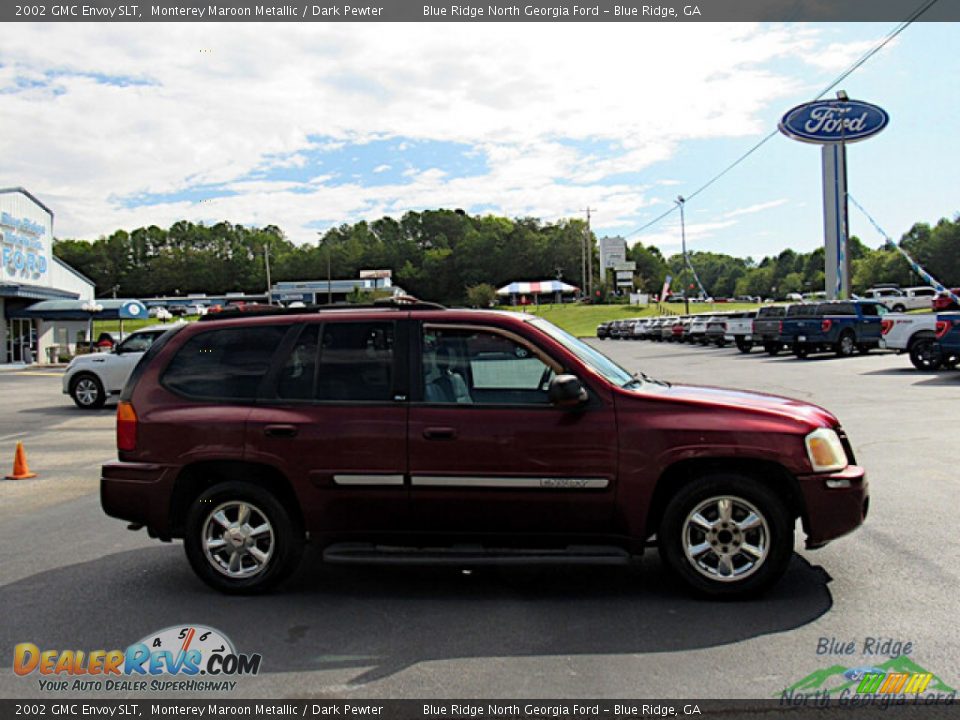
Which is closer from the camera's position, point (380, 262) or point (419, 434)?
point (419, 434)

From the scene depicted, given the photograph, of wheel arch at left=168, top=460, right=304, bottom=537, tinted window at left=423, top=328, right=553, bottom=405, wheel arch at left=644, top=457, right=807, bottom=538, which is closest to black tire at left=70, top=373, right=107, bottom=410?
wheel arch at left=168, top=460, right=304, bottom=537

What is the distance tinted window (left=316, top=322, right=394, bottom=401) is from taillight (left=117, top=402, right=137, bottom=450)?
127 cm

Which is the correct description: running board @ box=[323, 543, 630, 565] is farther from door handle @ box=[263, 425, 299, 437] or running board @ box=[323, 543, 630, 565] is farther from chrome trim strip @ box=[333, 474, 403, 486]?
Result: door handle @ box=[263, 425, 299, 437]

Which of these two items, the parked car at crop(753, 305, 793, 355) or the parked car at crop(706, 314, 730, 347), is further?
the parked car at crop(706, 314, 730, 347)

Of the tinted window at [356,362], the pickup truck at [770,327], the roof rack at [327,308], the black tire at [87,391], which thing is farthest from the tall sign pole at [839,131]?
the tinted window at [356,362]

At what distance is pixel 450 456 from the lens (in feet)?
17.7

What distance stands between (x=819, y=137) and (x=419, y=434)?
1629 inches

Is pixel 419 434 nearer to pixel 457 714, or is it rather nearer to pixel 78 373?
pixel 457 714

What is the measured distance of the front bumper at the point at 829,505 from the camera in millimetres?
5293

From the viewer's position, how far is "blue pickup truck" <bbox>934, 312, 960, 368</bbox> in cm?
2102

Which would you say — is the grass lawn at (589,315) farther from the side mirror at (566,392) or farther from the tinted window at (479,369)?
the side mirror at (566,392)

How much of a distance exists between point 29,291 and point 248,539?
44824 mm

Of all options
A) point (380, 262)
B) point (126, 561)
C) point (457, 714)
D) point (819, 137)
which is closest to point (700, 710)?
point (457, 714)

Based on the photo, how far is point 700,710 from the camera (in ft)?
12.8
